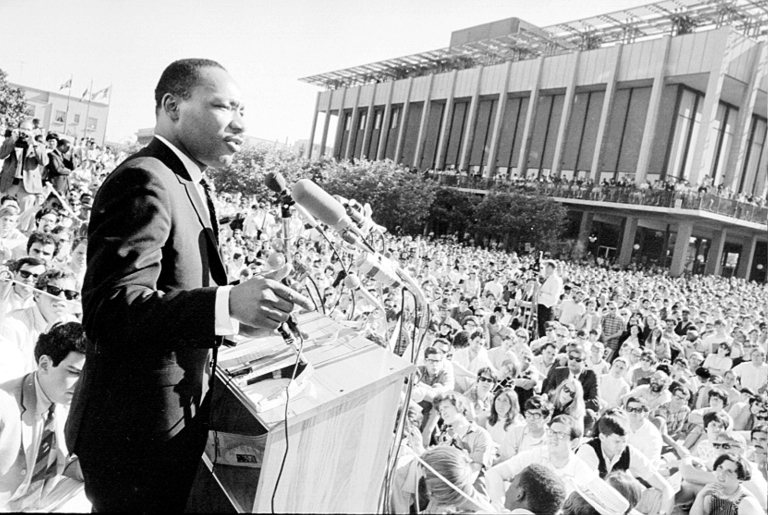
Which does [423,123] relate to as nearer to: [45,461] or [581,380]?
[581,380]

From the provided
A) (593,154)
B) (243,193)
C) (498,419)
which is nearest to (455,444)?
(498,419)

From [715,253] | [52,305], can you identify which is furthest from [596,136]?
[52,305]

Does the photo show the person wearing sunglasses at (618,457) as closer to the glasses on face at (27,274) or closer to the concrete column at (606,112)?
the glasses on face at (27,274)

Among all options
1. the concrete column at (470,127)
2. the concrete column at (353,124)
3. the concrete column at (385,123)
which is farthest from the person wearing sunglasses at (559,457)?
the concrete column at (353,124)

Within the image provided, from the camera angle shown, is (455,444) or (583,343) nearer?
(455,444)

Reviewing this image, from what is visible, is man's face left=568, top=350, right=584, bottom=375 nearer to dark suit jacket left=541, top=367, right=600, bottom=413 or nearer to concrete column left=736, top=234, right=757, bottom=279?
dark suit jacket left=541, top=367, right=600, bottom=413

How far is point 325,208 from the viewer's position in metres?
1.72

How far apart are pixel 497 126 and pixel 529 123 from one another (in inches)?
94.3

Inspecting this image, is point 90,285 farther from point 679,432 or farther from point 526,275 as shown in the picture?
point 526,275

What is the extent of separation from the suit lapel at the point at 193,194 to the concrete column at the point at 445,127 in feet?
126

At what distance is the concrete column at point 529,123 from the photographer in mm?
33094

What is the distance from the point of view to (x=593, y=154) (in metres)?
30.5

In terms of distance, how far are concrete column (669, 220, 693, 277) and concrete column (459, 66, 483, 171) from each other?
14.6m

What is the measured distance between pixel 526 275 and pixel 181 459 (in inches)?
515
